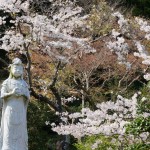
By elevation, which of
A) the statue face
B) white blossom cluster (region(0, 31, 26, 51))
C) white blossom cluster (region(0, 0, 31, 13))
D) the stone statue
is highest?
white blossom cluster (region(0, 0, 31, 13))

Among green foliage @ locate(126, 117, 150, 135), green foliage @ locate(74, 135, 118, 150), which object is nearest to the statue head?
green foliage @ locate(126, 117, 150, 135)

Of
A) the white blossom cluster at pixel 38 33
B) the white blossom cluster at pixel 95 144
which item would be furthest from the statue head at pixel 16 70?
the white blossom cluster at pixel 38 33

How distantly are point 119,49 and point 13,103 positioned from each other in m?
3.96

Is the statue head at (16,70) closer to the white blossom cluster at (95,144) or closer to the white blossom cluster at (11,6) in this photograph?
the white blossom cluster at (95,144)

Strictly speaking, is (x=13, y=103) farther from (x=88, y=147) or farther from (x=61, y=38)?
(x=61, y=38)

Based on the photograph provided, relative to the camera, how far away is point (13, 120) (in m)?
6.65

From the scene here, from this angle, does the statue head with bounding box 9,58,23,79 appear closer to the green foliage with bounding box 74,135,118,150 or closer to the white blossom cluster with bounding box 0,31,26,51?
the green foliage with bounding box 74,135,118,150

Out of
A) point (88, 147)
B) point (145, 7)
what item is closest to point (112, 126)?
point (88, 147)

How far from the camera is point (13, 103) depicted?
22.0ft

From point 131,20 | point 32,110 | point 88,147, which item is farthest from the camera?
point 131,20

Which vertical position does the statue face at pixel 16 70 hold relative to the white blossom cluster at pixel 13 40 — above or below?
below

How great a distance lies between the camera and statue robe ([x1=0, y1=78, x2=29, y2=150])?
660 cm

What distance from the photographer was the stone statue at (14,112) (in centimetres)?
660

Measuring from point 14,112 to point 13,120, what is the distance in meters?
0.11
